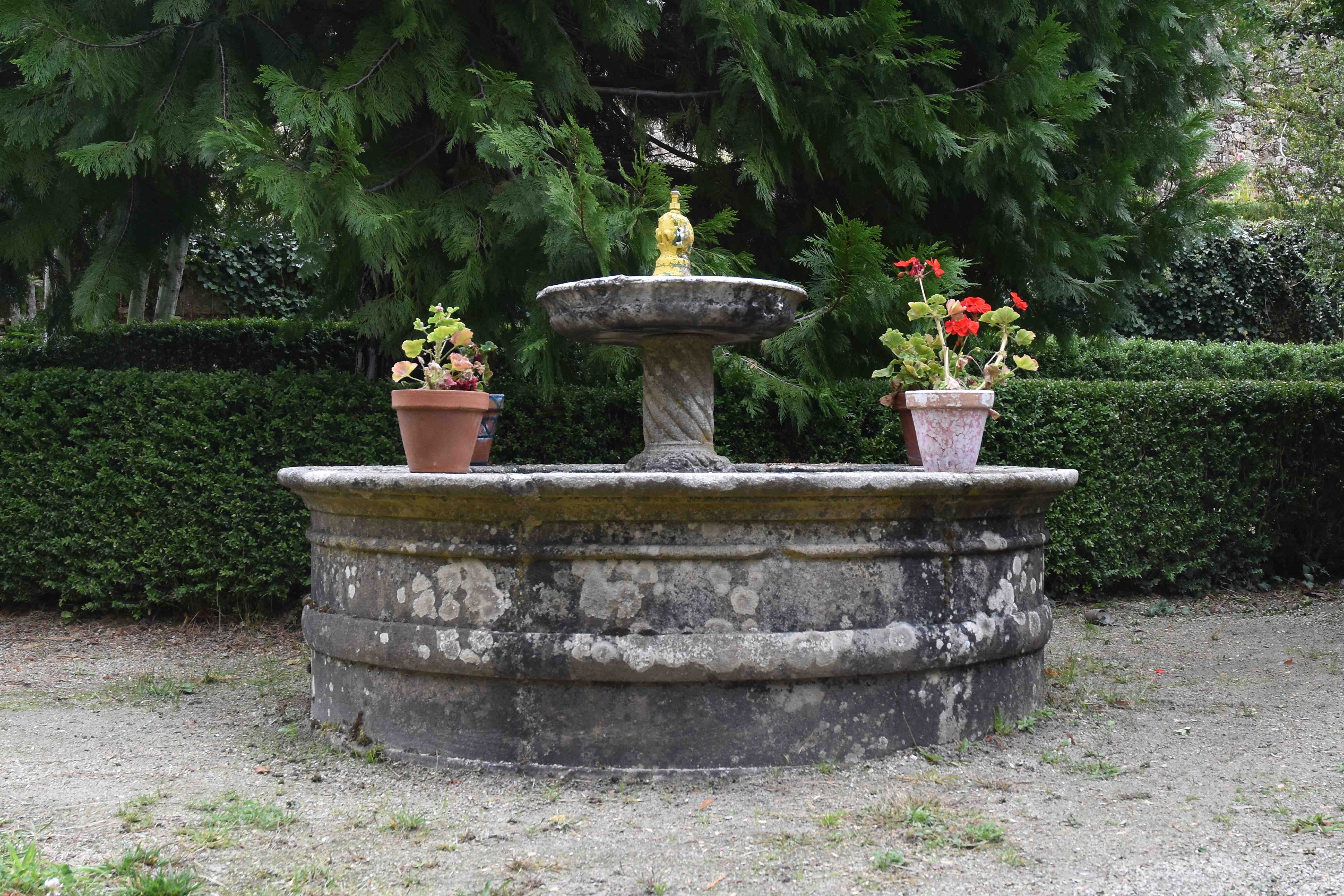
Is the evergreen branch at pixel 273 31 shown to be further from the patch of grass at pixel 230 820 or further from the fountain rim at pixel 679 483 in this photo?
the patch of grass at pixel 230 820

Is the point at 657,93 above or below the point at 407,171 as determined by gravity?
above

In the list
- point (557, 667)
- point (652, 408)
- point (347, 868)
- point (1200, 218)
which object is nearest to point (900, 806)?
point (557, 667)

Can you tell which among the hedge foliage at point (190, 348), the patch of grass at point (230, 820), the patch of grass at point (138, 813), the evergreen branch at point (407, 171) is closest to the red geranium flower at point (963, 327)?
the evergreen branch at point (407, 171)

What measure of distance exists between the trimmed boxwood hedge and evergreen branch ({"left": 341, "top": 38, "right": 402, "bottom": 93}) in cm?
190

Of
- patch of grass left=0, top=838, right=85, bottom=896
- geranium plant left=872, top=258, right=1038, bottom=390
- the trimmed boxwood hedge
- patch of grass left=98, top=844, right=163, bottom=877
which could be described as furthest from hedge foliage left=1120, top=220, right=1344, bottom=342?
patch of grass left=0, top=838, right=85, bottom=896

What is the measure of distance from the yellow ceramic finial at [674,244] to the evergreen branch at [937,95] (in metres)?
1.57

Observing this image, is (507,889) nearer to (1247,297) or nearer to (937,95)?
(937,95)

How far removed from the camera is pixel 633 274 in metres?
5.08

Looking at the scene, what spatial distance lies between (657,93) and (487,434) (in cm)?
228

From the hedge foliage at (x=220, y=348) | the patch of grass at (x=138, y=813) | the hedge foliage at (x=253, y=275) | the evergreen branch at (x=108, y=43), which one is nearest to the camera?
the patch of grass at (x=138, y=813)

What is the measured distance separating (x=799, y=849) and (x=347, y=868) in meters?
1.13

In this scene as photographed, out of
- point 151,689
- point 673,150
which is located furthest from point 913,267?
point 151,689

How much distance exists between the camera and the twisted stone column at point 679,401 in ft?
13.8

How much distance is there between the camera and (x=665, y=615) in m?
3.35
